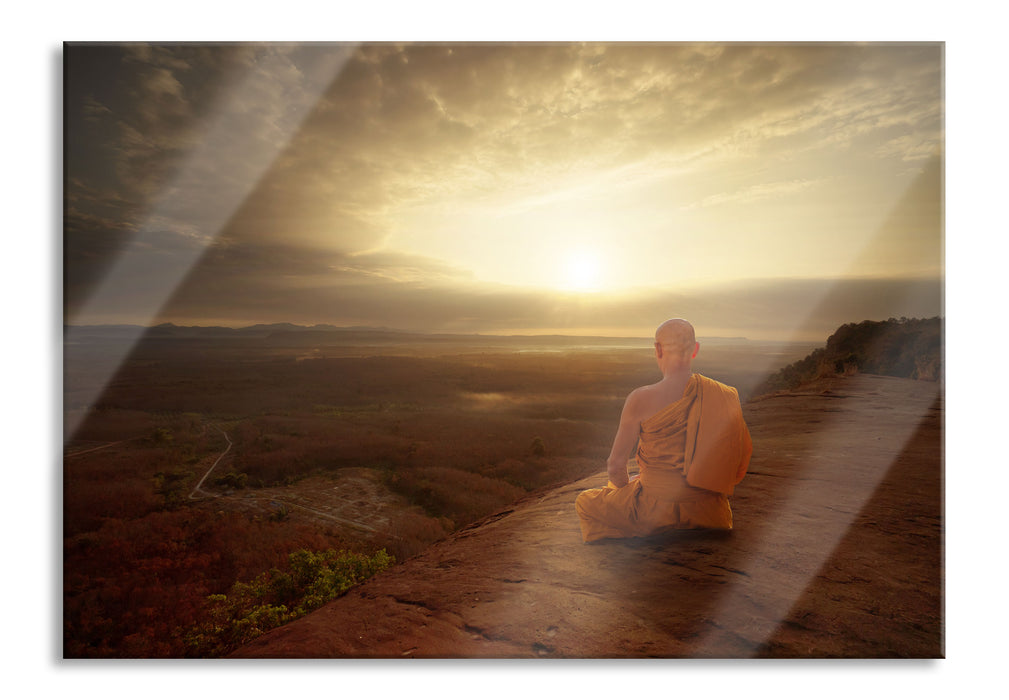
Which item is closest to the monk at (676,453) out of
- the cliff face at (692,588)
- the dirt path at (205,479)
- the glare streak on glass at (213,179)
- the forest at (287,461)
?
the cliff face at (692,588)

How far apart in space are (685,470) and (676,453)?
0.11m

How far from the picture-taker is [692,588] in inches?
102

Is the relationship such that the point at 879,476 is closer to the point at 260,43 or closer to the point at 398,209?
the point at 398,209

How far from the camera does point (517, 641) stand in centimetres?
275

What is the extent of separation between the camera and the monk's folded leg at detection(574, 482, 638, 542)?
290 centimetres

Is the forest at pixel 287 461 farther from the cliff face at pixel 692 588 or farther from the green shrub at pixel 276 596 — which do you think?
the cliff face at pixel 692 588

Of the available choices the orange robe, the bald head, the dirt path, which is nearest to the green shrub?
the dirt path

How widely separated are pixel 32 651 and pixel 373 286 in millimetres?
3953

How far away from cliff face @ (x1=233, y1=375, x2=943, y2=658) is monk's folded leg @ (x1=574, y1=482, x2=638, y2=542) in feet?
0.29

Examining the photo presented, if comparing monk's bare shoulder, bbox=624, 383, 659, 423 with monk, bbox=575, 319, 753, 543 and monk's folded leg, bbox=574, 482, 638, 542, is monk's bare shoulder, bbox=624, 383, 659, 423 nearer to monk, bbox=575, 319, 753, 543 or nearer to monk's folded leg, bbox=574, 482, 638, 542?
monk, bbox=575, 319, 753, 543

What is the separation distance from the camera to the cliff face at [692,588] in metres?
2.57

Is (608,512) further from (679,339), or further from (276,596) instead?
(276,596)

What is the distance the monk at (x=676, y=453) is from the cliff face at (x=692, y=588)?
188 millimetres
